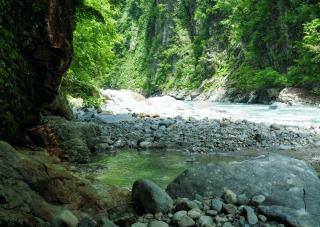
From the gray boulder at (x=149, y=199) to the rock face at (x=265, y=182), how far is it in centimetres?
65

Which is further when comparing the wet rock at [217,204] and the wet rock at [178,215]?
the wet rock at [217,204]

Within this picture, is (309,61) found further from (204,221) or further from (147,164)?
(204,221)

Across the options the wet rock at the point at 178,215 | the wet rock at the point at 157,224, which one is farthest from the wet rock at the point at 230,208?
the wet rock at the point at 157,224

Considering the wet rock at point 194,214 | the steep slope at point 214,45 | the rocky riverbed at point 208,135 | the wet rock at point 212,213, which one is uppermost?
the steep slope at point 214,45

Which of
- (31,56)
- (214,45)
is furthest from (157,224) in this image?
(214,45)

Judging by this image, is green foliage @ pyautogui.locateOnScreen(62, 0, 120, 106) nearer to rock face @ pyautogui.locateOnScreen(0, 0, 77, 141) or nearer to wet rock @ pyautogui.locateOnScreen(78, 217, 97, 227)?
rock face @ pyautogui.locateOnScreen(0, 0, 77, 141)

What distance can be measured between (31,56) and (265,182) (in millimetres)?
3742

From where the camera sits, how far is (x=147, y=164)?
8898 mm

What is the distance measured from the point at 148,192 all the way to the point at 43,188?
122cm

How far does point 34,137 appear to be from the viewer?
23.7 ft

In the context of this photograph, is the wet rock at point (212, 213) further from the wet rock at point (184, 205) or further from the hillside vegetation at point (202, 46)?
the hillside vegetation at point (202, 46)

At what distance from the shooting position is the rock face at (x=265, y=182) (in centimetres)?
481

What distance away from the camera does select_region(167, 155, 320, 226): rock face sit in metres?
4.81

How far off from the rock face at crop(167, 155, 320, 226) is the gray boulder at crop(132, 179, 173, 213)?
651mm
